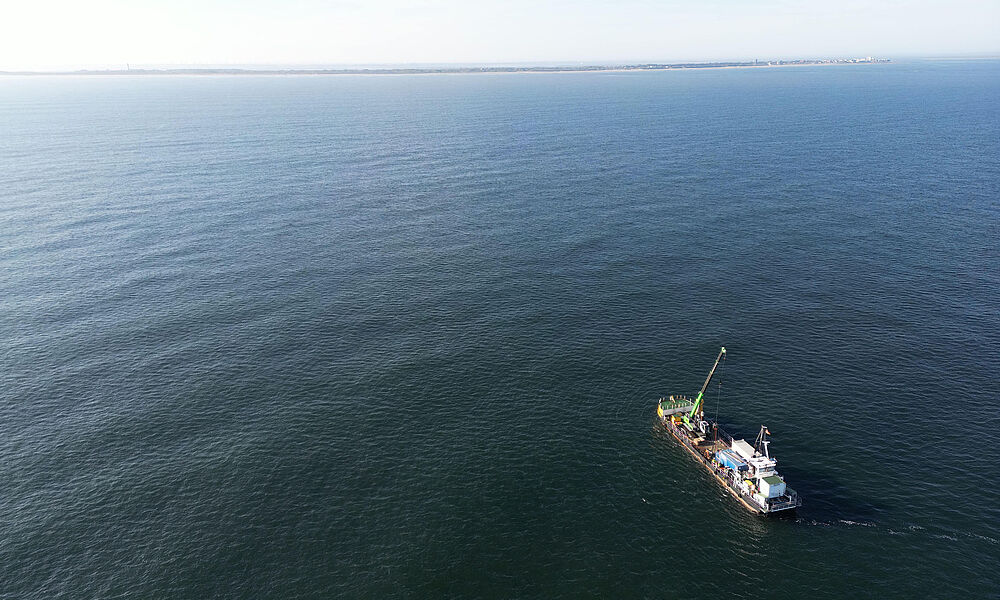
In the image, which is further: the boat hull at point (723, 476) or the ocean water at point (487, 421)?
the boat hull at point (723, 476)

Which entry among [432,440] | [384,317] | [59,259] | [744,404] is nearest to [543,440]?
[432,440]

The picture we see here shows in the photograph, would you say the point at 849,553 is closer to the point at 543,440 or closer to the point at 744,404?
the point at 744,404

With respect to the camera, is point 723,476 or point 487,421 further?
point 487,421

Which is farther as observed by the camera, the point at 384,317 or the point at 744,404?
the point at 384,317

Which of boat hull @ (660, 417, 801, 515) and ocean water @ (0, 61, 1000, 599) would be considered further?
boat hull @ (660, 417, 801, 515)

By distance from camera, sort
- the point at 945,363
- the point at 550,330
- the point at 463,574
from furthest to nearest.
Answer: the point at 550,330
the point at 945,363
the point at 463,574

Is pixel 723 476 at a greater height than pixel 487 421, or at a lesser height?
greater

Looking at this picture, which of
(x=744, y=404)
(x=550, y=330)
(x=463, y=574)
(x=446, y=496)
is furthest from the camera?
(x=550, y=330)

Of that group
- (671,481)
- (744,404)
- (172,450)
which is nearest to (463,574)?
(671,481)

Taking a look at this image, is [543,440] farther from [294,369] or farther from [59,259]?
[59,259]
